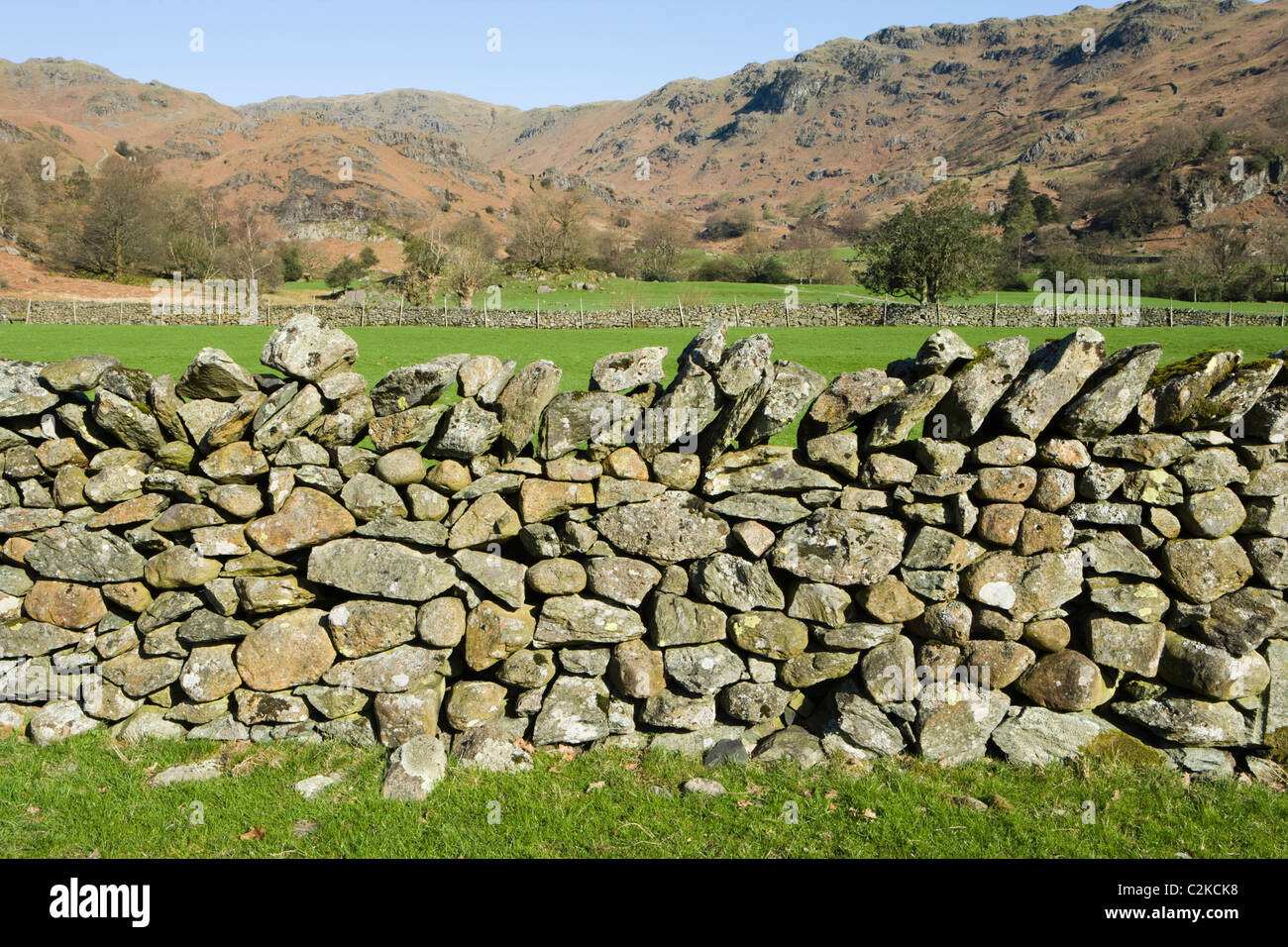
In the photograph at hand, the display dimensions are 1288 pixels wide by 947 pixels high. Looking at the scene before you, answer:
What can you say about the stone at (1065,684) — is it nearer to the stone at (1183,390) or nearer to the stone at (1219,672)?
the stone at (1219,672)

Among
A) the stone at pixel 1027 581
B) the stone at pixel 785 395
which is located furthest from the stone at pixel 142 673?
the stone at pixel 1027 581

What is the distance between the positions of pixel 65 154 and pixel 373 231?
1949 inches

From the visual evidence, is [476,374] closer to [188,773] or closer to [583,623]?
[583,623]

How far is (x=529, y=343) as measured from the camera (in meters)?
27.3

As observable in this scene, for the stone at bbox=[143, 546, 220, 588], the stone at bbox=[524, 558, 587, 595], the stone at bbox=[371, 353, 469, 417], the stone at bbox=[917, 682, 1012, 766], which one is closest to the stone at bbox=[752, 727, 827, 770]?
the stone at bbox=[917, 682, 1012, 766]

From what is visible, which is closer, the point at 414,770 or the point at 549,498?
the point at 414,770

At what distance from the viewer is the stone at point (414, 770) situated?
16.4 ft

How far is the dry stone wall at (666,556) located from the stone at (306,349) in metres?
0.02

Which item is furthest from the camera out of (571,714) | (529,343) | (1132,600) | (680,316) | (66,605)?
(680,316)

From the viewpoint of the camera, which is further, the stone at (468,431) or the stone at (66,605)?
the stone at (66,605)

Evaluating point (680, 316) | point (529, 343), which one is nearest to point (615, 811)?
point (529, 343)

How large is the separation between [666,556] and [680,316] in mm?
35149
